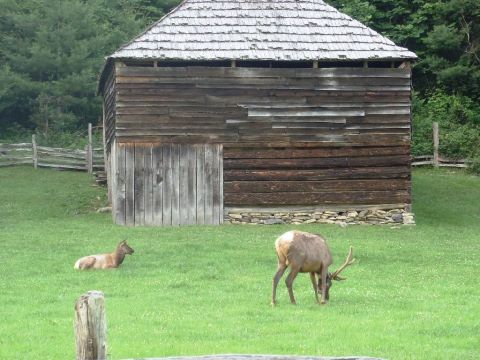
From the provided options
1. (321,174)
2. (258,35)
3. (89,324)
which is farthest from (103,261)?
(89,324)

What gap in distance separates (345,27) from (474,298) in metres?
13.4

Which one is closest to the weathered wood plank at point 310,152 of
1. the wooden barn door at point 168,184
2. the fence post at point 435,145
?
the wooden barn door at point 168,184

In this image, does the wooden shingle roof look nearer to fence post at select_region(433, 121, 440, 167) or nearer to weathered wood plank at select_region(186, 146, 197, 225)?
weathered wood plank at select_region(186, 146, 197, 225)

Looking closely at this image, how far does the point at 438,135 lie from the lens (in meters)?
38.1

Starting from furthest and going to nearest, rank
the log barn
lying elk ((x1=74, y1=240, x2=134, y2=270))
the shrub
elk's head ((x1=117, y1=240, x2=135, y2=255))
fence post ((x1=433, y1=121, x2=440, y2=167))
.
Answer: the shrub → fence post ((x1=433, y1=121, x2=440, y2=167)) → the log barn → elk's head ((x1=117, y1=240, x2=135, y2=255)) → lying elk ((x1=74, y1=240, x2=134, y2=270))

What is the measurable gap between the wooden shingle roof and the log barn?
0.04 meters

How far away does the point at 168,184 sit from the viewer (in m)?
24.8

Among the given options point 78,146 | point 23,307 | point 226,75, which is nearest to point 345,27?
point 226,75

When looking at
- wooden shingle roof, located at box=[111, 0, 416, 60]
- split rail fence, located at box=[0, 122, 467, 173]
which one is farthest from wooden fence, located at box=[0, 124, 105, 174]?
wooden shingle roof, located at box=[111, 0, 416, 60]

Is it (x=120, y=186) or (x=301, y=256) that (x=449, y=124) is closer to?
(x=120, y=186)

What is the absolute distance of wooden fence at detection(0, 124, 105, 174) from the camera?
38062mm

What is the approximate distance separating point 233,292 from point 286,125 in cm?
1130

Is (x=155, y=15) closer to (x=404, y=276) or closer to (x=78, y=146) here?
(x=78, y=146)

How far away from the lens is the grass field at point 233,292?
1025cm
